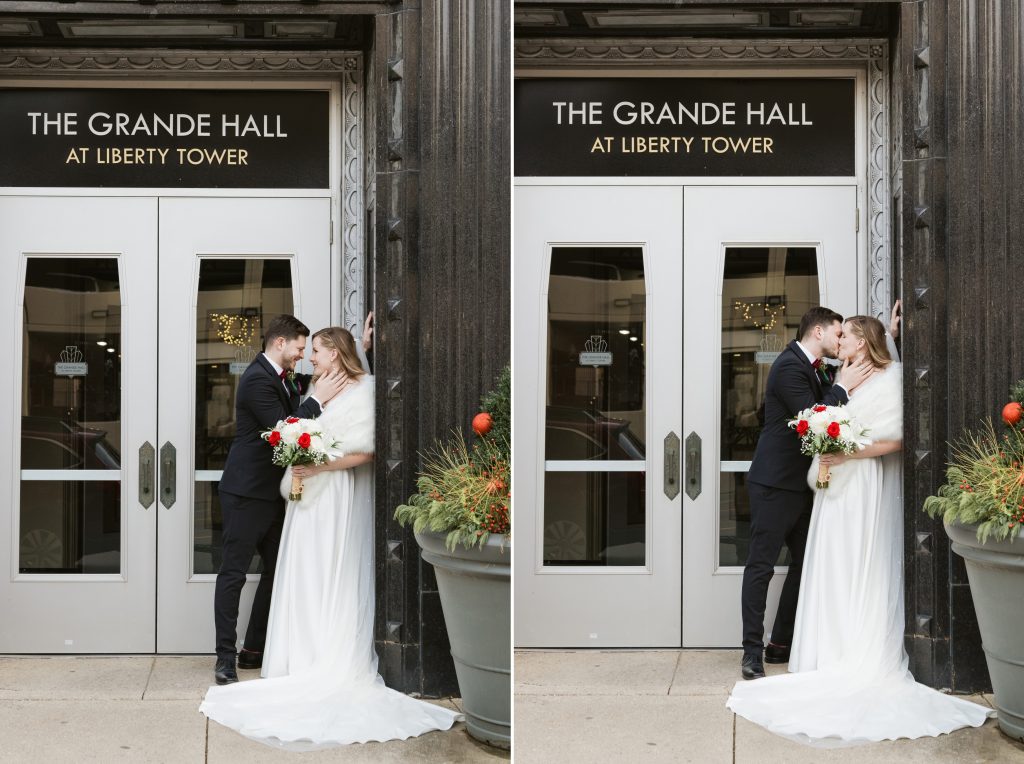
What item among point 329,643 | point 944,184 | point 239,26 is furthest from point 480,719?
point 239,26

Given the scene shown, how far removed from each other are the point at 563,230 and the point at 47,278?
4.81ft

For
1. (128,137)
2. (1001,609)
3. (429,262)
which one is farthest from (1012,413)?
(128,137)

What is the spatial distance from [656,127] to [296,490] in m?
1.25

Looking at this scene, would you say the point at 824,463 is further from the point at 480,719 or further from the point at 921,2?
the point at 921,2

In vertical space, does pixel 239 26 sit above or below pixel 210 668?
above

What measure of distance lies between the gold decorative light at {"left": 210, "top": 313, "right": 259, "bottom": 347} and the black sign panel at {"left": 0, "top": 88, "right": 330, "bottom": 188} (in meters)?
0.36

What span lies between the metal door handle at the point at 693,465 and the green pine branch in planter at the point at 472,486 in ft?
1.44

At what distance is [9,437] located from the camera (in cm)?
287

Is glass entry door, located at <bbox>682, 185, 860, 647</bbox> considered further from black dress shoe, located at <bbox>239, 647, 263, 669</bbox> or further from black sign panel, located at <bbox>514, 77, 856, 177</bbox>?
black dress shoe, located at <bbox>239, 647, 263, 669</bbox>

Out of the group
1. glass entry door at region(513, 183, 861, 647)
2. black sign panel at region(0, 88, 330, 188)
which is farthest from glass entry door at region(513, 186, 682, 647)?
black sign panel at region(0, 88, 330, 188)

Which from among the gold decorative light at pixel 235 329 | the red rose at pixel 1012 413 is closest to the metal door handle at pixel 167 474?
the gold decorative light at pixel 235 329

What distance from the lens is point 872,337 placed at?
Answer: 2455 millimetres

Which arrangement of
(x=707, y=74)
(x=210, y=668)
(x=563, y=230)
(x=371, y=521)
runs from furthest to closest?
(x=371, y=521) → (x=210, y=668) → (x=707, y=74) → (x=563, y=230)

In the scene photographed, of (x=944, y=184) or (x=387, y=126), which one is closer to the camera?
(x=944, y=184)
